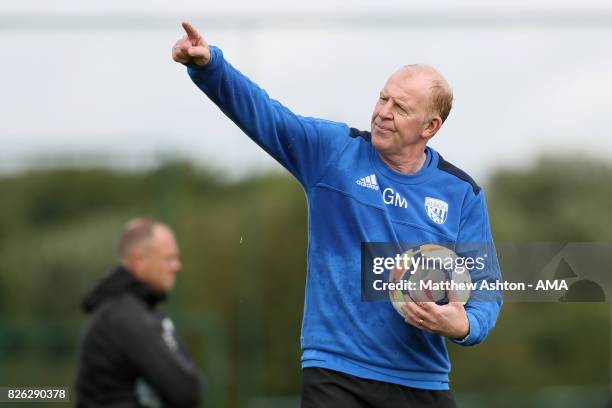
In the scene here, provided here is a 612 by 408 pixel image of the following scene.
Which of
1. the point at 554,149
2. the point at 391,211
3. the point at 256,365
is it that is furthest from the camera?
the point at 554,149

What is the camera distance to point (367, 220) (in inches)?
173

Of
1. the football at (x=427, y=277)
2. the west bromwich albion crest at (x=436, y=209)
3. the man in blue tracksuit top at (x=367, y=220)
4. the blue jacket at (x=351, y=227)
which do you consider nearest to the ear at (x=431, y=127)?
the man in blue tracksuit top at (x=367, y=220)

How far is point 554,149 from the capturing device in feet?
36.2

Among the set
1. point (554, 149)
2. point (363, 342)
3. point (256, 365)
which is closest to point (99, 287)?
point (363, 342)

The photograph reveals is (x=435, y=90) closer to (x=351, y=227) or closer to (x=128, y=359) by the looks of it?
(x=351, y=227)

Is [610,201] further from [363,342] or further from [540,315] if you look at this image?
[363,342]

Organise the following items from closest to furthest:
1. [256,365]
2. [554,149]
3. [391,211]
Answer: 1. [391,211]
2. [256,365]
3. [554,149]

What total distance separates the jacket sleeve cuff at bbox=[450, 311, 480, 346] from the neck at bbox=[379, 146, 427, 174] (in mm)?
668

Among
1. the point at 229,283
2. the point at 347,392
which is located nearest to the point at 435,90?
the point at 347,392

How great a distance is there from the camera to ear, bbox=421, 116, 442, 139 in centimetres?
457

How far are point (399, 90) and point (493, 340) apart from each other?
6786 mm

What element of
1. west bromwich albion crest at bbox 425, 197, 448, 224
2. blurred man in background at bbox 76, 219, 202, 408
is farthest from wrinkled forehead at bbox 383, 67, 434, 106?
blurred man in background at bbox 76, 219, 202, 408

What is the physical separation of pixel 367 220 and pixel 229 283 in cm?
628

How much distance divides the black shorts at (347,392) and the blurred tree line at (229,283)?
5.92 meters
